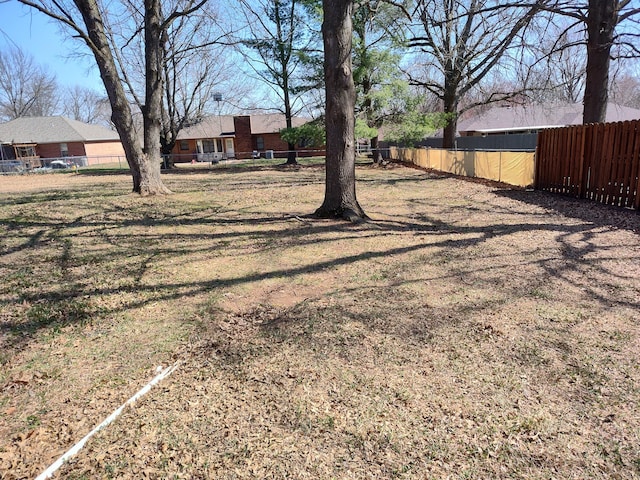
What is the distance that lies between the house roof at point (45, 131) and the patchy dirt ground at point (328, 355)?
1599 inches

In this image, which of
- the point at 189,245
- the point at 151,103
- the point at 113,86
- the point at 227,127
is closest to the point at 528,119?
the point at 227,127

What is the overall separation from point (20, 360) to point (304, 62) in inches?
877

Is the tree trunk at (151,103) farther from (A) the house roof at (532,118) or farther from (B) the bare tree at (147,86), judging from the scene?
(A) the house roof at (532,118)

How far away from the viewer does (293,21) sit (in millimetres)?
26906

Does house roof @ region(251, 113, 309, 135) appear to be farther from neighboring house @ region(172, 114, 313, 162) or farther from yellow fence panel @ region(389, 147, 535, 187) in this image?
yellow fence panel @ region(389, 147, 535, 187)

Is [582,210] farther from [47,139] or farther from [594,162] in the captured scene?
[47,139]

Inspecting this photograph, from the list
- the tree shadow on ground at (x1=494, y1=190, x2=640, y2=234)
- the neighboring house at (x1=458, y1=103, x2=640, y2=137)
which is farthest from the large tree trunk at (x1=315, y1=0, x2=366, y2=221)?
the neighboring house at (x1=458, y1=103, x2=640, y2=137)

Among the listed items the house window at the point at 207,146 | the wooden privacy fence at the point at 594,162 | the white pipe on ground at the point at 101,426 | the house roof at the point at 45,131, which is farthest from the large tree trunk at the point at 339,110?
the house roof at the point at 45,131

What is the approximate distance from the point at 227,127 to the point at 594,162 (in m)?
39.5

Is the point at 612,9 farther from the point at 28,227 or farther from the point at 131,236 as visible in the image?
the point at 28,227

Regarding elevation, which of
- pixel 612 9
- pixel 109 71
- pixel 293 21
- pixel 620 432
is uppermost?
pixel 293 21

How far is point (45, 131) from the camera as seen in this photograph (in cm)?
4056

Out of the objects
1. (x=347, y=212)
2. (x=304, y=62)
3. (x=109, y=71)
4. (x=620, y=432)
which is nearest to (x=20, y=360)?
(x=620, y=432)

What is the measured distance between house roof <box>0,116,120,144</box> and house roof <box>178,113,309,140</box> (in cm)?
962
